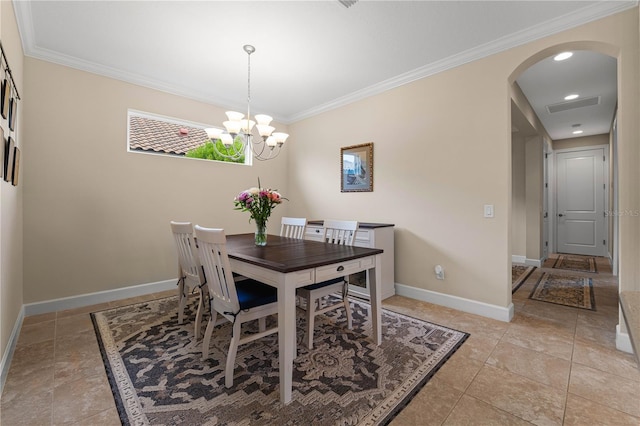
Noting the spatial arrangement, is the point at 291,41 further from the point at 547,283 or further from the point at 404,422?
the point at 547,283

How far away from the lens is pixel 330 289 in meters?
2.31

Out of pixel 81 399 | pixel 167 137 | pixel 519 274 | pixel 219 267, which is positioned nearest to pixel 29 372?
pixel 81 399

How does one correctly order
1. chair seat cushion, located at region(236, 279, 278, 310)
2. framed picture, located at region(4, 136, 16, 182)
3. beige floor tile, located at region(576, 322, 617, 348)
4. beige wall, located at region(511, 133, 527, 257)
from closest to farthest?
chair seat cushion, located at region(236, 279, 278, 310) < framed picture, located at region(4, 136, 16, 182) < beige floor tile, located at region(576, 322, 617, 348) < beige wall, located at region(511, 133, 527, 257)

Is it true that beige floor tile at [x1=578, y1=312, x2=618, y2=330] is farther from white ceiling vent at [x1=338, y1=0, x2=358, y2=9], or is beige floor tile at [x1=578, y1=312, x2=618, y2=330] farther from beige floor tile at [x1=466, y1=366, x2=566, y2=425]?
white ceiling vent at [x1=338, y1=0, x2=358, y2=9]

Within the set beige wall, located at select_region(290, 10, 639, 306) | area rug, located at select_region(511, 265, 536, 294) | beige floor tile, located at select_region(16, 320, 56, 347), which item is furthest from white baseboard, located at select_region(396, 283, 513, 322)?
beige floor tile, located at select_region(16, 320, 56, 347)

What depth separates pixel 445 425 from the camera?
1430 millimetres

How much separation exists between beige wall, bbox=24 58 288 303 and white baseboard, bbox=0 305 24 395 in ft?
1.41

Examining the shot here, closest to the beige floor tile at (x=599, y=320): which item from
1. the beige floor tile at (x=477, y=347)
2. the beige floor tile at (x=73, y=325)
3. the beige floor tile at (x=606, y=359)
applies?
the beige floor tile at (x=606, y=359)

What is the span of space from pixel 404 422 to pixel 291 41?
3.09m

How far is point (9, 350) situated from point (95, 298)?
114cm

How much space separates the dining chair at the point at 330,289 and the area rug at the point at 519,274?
2.61 metres

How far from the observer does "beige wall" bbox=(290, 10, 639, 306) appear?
2182 millimetres

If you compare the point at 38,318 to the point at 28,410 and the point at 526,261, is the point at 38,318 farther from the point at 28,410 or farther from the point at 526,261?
the point at 526,261

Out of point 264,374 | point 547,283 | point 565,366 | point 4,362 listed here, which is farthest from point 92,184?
point 547,283
